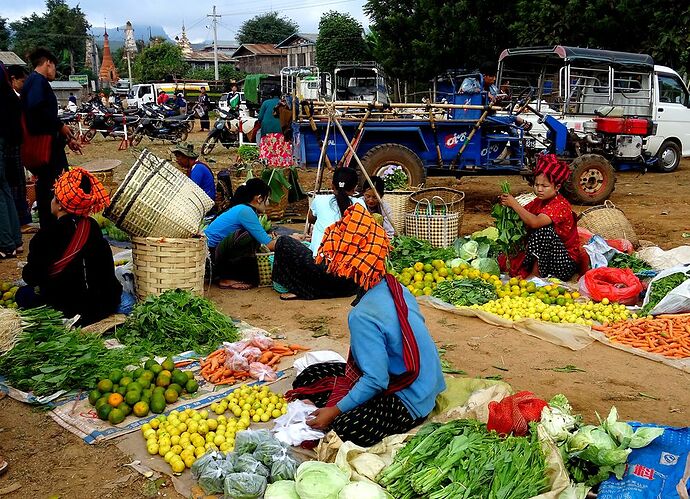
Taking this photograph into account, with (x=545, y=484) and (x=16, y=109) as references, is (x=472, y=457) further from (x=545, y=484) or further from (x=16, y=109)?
(x=16, y=109)

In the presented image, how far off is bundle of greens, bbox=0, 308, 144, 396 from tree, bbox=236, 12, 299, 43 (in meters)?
71.1

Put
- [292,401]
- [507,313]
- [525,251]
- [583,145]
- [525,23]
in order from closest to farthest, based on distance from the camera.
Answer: [292,401] < [507,313] < [525,251] < [583,145] < [525,23]

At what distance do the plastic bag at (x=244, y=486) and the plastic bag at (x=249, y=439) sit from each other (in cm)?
27

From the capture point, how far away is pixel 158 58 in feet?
156

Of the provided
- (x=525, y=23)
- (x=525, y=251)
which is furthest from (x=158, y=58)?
(x=525, y=251)

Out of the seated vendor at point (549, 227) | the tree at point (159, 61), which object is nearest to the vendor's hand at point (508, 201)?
the seated vendor at point (549, 227)

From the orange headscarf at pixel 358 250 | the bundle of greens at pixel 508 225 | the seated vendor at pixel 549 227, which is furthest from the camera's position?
the bundle of greens at pixel 508 225

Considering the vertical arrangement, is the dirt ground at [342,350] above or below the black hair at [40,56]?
below

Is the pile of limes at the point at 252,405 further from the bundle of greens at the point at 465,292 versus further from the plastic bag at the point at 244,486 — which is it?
the bundle of greens at the point at 465,292

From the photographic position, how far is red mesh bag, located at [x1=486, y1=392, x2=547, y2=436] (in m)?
3.02

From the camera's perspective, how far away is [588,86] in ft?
38.3

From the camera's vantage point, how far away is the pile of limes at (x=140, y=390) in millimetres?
3609

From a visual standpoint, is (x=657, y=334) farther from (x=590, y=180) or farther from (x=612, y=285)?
(x=590, y=180)

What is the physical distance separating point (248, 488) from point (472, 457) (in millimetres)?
976
